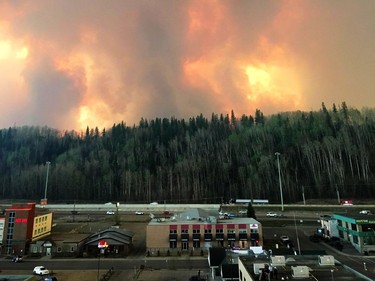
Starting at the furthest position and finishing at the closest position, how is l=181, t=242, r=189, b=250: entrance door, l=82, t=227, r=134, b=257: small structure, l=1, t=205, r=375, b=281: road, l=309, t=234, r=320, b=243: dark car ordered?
l=309, t=234, r=320, b=243: dark car → l=181, t=242, r=189, b=250: entrance door → l=82, t=227, r=134, b=257: small structure → l=1, t=205, r=375, b=281: road

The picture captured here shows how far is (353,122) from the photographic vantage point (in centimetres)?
14762

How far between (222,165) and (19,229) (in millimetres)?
97636

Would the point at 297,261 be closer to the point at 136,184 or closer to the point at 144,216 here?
the point at 144,216

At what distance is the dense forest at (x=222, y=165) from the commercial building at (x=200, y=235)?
60561 millimetres

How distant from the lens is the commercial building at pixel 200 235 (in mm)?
59406

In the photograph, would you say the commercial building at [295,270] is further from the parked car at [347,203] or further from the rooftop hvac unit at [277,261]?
the parked car at [347,203]

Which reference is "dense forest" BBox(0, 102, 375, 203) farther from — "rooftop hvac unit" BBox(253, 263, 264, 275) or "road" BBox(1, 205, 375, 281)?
"rooftop hvac unit" BBox(253, 263, 264, 275)

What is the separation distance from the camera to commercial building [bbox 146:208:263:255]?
59.4 metres

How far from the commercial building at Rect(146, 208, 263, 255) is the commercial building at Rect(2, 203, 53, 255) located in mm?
27629

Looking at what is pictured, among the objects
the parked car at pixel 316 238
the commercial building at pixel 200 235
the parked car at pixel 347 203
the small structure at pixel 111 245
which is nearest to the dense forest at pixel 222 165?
the parked car at pixel 347 203

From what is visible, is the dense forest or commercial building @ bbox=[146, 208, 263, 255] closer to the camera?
commercial building @ bbox=[146, 208, 263, 255]

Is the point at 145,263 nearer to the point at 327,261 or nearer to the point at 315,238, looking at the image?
the point at 327,261

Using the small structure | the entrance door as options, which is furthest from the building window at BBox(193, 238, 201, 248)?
the small structure

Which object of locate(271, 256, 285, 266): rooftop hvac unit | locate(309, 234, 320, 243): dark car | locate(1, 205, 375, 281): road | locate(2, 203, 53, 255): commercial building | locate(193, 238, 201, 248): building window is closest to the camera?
locate(271, 256, 285, 266): rooftop hvac unit
